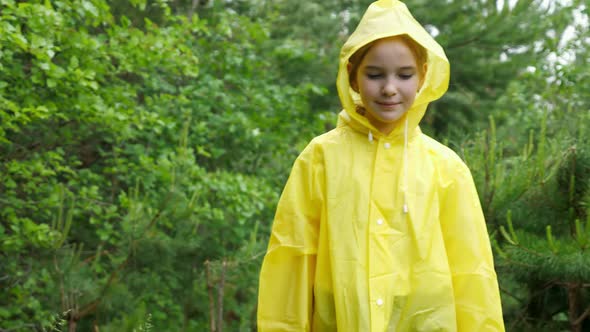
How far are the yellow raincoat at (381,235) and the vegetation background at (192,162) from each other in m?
0.76

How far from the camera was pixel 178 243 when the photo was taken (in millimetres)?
4227

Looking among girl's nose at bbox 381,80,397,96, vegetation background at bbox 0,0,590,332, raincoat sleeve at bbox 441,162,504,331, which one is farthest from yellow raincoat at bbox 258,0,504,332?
vegetation background at bbox 0,0,590,332

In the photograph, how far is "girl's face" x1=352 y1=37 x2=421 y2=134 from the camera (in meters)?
2.39

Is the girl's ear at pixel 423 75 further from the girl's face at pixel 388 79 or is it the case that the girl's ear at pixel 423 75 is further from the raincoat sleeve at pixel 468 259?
the raincoat sleeve at pixel 468 259

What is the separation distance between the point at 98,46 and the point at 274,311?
2492 millimetres

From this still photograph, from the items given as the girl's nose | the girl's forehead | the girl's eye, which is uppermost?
the girl's forehead

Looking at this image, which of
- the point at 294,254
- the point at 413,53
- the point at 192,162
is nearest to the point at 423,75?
the point at 413,53

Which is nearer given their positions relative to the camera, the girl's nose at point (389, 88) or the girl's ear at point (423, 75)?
the girl's nose at point (389, 88)

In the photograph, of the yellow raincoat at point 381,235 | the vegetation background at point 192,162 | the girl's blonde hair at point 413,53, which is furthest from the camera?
the vegetation background at point 192,162

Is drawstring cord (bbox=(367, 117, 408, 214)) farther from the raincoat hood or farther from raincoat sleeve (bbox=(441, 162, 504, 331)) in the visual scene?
raincoat sleeve (bbox=(441, 162, 504, 331))

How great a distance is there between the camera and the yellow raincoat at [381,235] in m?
2.32

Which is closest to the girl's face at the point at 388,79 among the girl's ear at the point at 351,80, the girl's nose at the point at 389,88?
the girl's nose at the point at 389,88

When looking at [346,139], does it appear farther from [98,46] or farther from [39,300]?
[39,300]

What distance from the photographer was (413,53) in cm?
245
